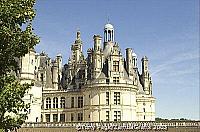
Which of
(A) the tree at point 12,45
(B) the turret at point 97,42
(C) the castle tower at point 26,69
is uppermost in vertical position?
(B) the turret at point 97,42

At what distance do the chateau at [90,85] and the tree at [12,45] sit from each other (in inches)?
943

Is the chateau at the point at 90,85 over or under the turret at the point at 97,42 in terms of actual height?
under

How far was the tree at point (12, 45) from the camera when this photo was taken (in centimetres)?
1251

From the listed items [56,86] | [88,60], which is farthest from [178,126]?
[56,86]

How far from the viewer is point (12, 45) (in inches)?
510

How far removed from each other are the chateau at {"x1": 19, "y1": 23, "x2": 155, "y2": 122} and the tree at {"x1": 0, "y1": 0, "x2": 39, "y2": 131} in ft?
78.6

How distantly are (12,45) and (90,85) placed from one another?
26.3m

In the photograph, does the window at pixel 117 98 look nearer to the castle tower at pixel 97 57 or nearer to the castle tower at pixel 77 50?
the castle tower at pixel 97 57

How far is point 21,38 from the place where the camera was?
13.1 m

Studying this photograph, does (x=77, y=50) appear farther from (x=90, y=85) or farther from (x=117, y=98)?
(x=117, y=98)

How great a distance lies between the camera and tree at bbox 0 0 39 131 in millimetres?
12508

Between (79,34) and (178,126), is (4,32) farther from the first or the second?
(79,34)

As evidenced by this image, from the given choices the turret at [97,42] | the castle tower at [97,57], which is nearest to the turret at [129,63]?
the castle tower at [97,57]

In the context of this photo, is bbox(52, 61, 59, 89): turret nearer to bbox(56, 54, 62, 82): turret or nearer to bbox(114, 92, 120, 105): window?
bbox(56, 54, 62, 82): turret
